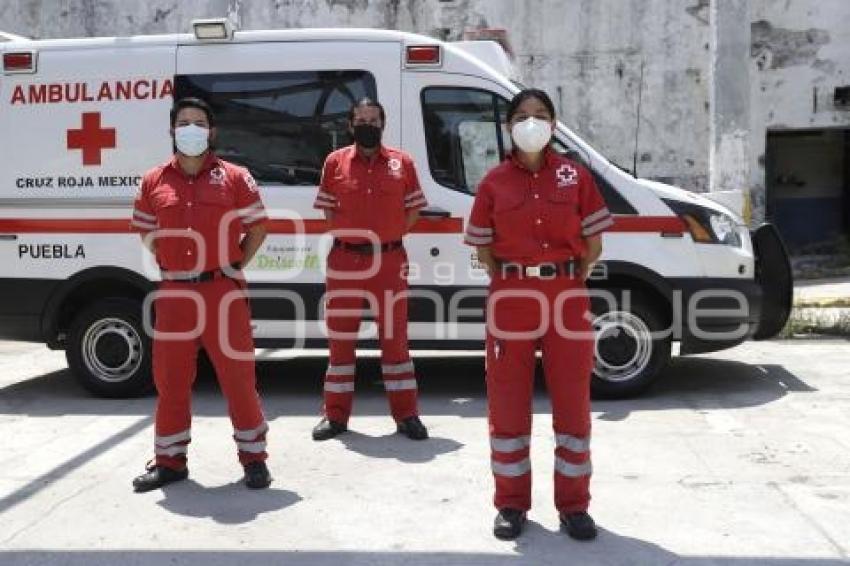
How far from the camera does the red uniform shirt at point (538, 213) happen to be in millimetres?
3889

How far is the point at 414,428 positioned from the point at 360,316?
0.73 metres

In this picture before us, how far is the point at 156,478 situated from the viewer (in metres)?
4.70

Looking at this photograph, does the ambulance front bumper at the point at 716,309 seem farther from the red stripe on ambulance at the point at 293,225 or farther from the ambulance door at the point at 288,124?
the ambulance door at the point at 288,124

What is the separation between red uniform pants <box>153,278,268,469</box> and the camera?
459 centimetres

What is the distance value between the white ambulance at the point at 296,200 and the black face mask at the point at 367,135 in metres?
0.99

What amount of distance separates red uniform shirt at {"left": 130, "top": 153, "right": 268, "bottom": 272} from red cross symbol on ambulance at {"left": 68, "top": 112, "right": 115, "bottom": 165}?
2124mm

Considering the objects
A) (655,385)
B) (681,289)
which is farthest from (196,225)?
(655,385)

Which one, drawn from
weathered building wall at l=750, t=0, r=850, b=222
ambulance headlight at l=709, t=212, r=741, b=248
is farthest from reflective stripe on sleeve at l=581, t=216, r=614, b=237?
weathered building wall at l=750, t=0, r=850, b=222

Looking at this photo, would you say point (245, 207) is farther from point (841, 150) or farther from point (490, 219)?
point (841, 150)

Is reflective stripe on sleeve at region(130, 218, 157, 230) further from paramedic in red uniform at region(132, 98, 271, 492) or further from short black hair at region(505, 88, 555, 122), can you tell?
short black hair at region(505, 88, 555, 122)

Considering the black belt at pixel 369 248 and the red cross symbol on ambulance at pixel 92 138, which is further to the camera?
the red cross symbol on ambulance at pixel 92 138

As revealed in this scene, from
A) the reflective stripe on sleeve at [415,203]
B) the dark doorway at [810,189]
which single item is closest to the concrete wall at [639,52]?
the dark doorway at [810,189]

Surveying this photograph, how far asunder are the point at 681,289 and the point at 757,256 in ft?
2.69

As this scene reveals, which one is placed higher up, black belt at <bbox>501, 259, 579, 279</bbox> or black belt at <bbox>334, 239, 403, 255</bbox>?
black belt at <bbox>334, 239, 403, 255</bbox>
